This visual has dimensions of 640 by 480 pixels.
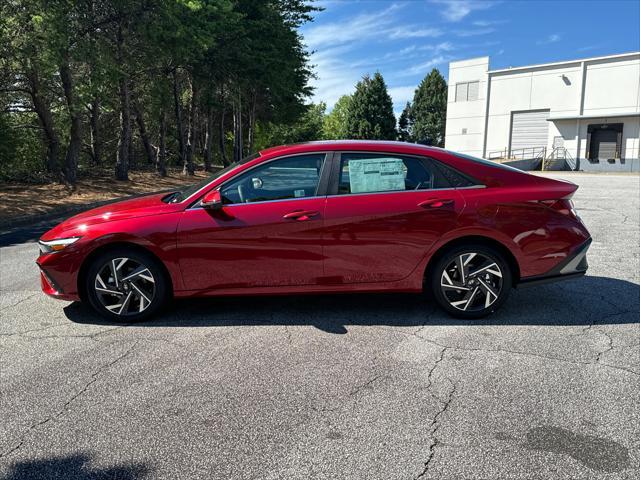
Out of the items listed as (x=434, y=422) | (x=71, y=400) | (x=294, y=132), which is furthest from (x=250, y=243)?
(x=294, y=132)

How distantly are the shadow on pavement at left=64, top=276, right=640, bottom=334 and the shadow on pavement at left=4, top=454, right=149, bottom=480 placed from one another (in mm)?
1945

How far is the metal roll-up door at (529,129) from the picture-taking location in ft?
149

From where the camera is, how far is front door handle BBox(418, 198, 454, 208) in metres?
4.40

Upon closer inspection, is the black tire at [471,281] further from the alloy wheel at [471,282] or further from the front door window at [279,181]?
the front door window at [279,181]

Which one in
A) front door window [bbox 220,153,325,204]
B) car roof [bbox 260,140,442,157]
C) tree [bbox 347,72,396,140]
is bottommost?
front door window [bbox 220,153,325,204]

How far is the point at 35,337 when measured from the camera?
4.26m

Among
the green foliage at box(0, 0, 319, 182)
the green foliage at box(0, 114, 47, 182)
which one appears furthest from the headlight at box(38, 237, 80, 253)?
the green foliage at box(0, 114, 47, 182)

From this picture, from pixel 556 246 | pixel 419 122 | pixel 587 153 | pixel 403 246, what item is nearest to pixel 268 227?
pixel 403 246

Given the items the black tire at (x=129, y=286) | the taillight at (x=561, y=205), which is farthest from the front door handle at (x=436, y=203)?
the black tire at (x=129, y=286)

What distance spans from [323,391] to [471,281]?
1921mm

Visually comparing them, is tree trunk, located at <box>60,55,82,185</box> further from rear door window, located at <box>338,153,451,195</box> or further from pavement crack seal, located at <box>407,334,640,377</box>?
pavement crack seal, located at <box>407,334,640,377</box>

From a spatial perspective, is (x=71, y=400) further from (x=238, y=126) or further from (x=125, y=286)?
(x=238, y=126)

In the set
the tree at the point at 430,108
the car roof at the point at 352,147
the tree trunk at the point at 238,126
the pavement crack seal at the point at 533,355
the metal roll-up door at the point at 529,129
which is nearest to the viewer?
the pavement crack seal at the point at 533,355

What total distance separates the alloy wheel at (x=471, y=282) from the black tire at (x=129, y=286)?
259cm
